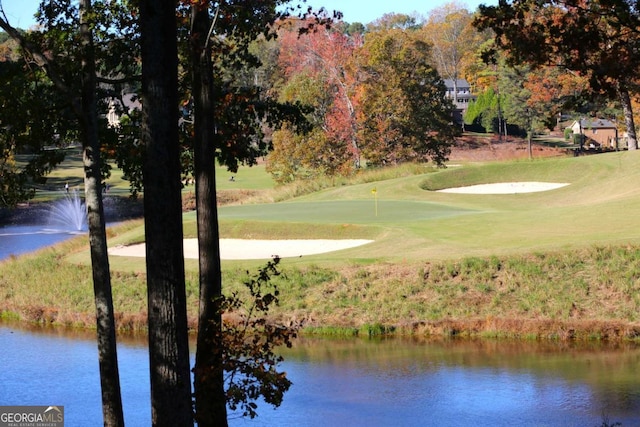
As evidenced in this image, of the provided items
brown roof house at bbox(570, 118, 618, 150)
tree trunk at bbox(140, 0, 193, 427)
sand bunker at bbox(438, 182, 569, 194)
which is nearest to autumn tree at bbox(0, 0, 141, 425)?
tree trunk at bbox(140, 0, 193, 427)

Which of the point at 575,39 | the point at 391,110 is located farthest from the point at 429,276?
the point at 391,110

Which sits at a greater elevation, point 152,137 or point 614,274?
point 152,137

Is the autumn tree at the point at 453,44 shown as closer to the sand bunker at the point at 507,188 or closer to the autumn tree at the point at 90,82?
the sand bunker at the point at 507,188

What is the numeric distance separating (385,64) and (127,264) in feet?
142

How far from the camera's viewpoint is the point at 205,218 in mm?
13094

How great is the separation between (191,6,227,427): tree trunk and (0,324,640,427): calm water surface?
140 inches

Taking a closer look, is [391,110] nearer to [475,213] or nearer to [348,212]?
[348,212]

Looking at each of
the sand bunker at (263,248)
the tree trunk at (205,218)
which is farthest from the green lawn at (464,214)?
the tree trunk at (205,218)

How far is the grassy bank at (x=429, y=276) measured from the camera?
22781 mm

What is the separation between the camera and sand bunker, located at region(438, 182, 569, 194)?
4575cm

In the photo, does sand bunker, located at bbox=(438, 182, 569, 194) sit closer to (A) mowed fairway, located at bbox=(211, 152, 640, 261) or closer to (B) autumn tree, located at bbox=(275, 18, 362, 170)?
(A) mowed fairway, located at bbox=(211, 152, 640, 261)

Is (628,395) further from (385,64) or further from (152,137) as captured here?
(385,64)

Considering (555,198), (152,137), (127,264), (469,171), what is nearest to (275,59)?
(469,171)

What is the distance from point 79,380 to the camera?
19500mm
